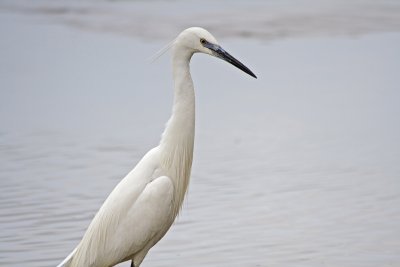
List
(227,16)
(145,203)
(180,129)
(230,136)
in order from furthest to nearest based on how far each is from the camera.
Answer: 1. (227,16)
2. (230,136)
3. (180,129)
4. (145,203)

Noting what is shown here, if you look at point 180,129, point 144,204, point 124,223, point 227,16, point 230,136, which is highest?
point 227,16

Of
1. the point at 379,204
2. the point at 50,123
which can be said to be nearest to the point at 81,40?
the point at 50,123

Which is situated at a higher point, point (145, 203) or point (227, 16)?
point (227, 16)

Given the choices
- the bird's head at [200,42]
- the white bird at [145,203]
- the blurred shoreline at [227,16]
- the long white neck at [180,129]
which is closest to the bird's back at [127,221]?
the white bird at [145,203]

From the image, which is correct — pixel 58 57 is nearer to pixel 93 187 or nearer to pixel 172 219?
pixel 93 187

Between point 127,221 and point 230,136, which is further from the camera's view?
point 230,136

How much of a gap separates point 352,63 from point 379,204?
15.4 ft

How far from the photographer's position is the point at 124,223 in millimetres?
5555

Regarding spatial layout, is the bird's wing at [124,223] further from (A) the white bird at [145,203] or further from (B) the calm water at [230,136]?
(B) the calm water at [230,136]

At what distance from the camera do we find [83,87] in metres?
11.4

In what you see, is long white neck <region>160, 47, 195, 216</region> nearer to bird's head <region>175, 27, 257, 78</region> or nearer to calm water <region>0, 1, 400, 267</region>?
bird's head <region>175, 27, 257, 78</region>

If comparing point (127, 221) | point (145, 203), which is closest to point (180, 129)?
point (145, 203)

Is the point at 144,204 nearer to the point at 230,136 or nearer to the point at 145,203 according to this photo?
the point at 145,203

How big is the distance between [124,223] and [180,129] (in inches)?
23.5
